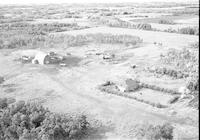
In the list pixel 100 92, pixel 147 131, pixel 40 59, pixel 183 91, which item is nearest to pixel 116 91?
pixel 100 92

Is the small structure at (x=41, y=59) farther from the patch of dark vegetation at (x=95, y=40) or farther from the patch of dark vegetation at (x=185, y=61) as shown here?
the patch of dark vegetation at (x=185, y=61)

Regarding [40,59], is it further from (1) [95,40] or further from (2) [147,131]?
(2) [147,131]

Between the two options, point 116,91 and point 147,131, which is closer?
point 147,131

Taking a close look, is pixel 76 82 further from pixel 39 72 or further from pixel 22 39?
pixel 22 39

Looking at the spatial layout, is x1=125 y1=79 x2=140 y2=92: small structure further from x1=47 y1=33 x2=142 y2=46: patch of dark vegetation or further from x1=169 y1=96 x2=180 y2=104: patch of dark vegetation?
x1=47 y1=33 x2=142 y2=46: patch of dark vegetation

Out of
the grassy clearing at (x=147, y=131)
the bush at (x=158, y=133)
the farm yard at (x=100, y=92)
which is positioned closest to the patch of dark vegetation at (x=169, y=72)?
the farm yard at (x=100, y=92)

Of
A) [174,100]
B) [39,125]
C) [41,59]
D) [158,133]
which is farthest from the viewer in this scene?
[41,59]

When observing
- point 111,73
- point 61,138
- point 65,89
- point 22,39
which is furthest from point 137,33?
point 61,138

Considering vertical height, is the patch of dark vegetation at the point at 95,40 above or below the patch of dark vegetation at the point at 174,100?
above
